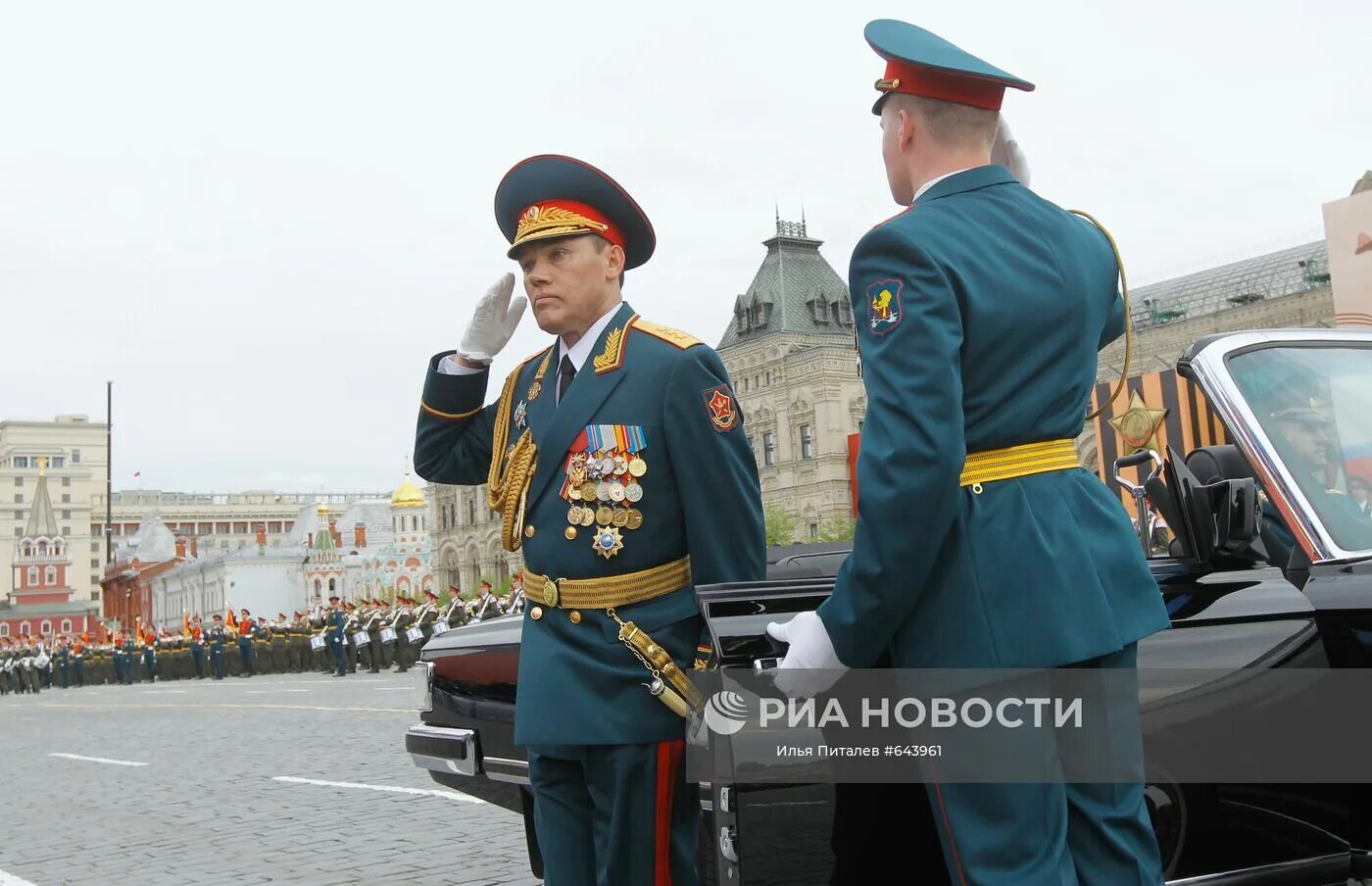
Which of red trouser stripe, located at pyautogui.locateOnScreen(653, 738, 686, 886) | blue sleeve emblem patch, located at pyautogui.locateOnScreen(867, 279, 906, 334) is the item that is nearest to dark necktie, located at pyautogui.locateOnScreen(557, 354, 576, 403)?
red trouser stripe, located at pyautogui.locateOnScreen(653, 738, 686, 886)

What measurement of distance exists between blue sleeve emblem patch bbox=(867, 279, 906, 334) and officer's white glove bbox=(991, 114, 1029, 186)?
0.62 meters

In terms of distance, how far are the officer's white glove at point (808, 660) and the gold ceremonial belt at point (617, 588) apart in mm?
796

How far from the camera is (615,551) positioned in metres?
3.05

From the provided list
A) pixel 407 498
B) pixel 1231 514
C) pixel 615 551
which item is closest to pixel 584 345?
pixel 615 551

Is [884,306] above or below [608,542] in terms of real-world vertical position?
above

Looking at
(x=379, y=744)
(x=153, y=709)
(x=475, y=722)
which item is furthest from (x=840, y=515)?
(x=475, y=722)

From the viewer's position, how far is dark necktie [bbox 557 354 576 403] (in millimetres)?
3275

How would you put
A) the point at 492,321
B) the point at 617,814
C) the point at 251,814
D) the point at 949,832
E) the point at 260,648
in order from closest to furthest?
the point at 949,832 → the point at 617,814 → the point at 492,321 → the point at 251,814 → the point at 260,648

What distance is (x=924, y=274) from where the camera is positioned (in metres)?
2.16

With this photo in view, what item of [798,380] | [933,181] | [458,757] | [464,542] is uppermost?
[798,380]

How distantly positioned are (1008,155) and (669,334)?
0.88 metres

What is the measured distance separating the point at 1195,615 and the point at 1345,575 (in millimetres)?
319

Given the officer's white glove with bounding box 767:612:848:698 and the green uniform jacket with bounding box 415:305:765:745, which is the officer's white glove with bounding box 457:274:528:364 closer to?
the green uniform jacket with bounding box 415:305:765:745

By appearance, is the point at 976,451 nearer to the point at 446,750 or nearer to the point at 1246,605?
the point at 1246,605
